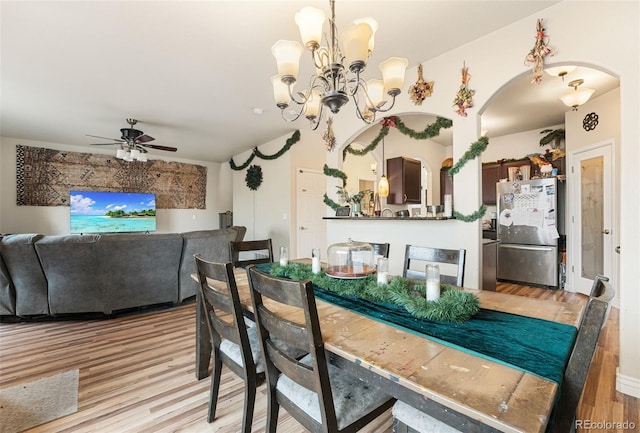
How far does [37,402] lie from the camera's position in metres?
1.88

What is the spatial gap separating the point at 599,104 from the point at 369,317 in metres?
4.66

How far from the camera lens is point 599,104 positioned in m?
3.78

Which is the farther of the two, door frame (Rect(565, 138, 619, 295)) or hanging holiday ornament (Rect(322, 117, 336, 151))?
hanging holiday ornament (Rect(322, 117, 336, 151))

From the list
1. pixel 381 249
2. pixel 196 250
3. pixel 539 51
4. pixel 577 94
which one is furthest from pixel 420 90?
pixel 196 250

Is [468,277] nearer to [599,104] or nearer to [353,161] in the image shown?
[599,104]

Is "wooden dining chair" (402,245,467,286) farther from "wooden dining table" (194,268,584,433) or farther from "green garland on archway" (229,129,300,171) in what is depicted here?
"green garland on archway" (229,129,300,171)

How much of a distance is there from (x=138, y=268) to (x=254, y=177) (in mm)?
3391

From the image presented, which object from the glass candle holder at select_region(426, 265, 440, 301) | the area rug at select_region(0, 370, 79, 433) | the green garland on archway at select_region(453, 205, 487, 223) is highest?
the green garland on archway at select_region(453, 205, 487, 223)

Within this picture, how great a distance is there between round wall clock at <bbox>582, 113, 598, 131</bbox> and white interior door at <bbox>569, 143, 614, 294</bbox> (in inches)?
12.0

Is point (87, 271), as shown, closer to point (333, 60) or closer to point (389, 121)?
point (333, 60)

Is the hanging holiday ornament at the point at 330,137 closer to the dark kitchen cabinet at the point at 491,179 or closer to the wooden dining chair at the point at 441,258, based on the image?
the wooden dining chair at the point at 441,258

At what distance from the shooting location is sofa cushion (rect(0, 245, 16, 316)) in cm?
307

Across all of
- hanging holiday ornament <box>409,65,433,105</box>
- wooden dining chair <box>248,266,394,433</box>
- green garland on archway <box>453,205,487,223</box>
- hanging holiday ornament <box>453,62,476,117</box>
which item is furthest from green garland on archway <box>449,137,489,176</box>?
wooden dining chair <box>248,266,394,433</box>
